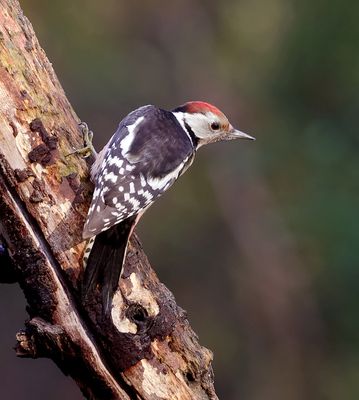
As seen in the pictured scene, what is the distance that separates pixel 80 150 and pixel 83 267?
1.82ft

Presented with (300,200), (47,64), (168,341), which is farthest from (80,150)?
(300,200)

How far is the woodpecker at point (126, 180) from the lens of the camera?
390 cm

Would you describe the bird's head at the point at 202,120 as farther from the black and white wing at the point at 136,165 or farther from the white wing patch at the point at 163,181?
the white wing patch at the point at 163,181

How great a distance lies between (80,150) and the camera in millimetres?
4145

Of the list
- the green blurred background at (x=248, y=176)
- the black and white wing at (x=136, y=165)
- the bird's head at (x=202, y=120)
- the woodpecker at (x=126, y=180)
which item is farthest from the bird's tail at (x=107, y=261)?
the green blurred background at (x=248, y=176)

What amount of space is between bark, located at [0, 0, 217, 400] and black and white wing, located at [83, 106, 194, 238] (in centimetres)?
12

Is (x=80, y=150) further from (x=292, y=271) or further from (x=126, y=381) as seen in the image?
(x=292, y=271)

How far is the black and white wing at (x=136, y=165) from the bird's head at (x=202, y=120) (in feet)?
0.97

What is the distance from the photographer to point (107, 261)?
156 inches

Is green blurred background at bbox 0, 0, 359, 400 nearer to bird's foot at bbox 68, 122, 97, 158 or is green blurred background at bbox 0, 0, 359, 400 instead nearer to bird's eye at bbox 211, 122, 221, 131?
bird's eye at bbox 211, 122, 221, 131

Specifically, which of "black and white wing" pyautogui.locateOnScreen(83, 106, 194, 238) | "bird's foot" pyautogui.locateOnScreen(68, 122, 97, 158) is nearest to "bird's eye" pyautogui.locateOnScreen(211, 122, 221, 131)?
"black and white wing" pyautogui.locateOnScreen(83, 106, 194, 238)

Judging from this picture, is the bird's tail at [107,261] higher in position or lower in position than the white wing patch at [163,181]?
lower

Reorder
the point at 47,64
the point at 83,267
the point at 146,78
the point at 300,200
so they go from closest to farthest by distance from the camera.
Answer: the point at 83,267, the point at 47,64, the point at 300,200, the point at 146,78

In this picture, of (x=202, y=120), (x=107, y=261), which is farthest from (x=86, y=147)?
(x=202, y=120)
